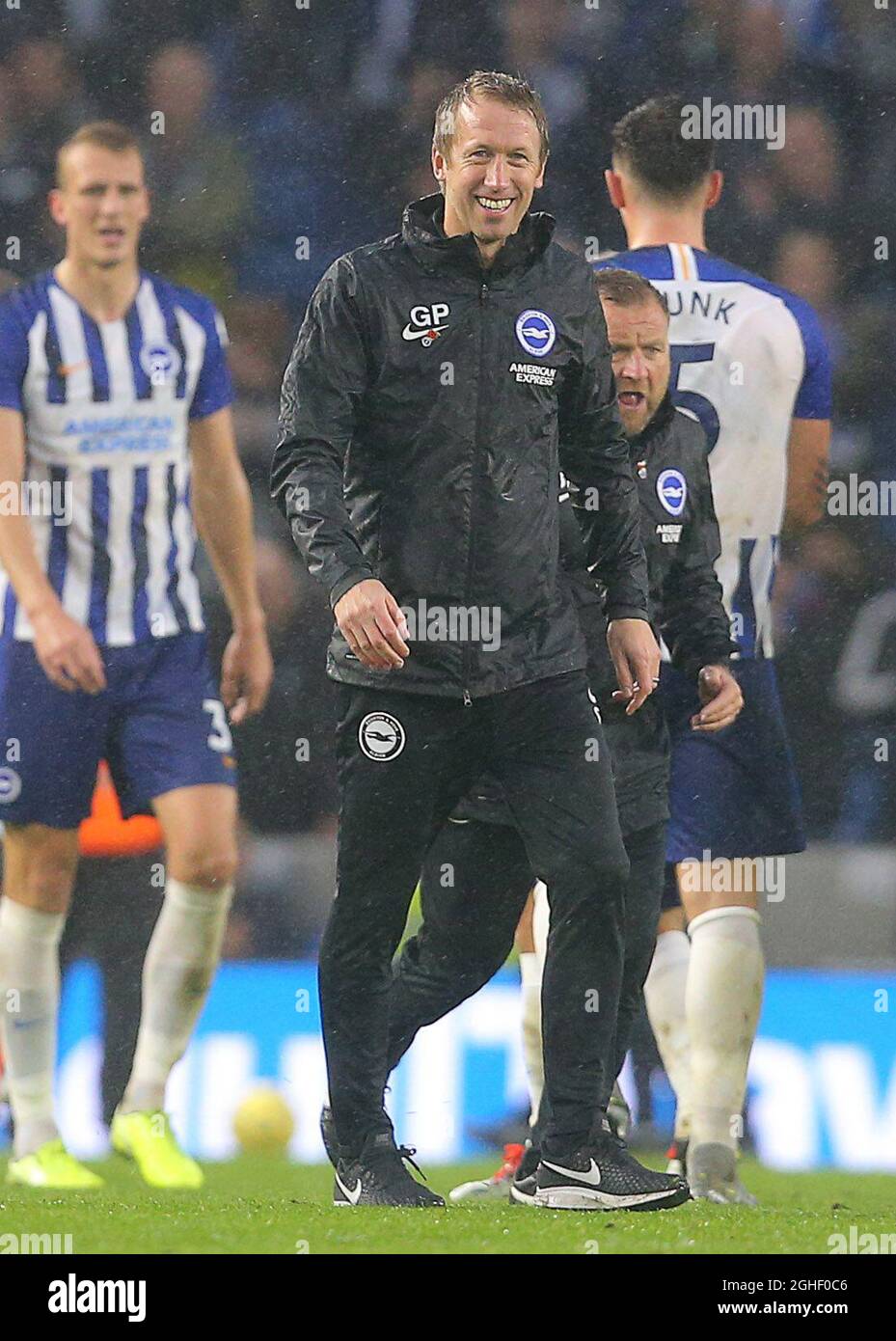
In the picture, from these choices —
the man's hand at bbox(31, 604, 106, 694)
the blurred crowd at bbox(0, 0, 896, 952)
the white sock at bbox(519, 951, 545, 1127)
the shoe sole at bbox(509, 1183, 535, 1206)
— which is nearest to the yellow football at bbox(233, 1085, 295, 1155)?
the blurred crowd at bbox(0, 0, 896, 952)

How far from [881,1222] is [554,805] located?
2.98 feet

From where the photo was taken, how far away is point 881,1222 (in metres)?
3.67

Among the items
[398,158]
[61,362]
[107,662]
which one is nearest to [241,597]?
[107,662]

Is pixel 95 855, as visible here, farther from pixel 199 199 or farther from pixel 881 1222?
pixel 881 1222

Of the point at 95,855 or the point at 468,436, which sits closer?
the point at 468,436

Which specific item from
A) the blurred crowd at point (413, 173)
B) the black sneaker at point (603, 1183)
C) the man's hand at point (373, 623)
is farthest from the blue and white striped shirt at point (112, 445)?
the black sneaker at point (603, 1183)

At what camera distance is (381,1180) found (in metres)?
3.57

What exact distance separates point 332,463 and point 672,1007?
165cm

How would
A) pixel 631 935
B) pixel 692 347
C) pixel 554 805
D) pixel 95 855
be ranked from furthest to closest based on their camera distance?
pixel 95 855, pixel 692 347, pixel 631 935, pixel 554 805

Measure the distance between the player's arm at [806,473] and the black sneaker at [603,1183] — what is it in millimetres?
1725

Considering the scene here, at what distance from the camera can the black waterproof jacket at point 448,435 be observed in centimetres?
350

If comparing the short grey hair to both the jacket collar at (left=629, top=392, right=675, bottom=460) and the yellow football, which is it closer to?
the jacket collar at (left=629, top=392, right=675, bottom=460)

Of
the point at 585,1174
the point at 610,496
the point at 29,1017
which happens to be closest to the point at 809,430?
the point at 610,496

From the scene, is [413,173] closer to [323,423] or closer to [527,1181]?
[323,423]
